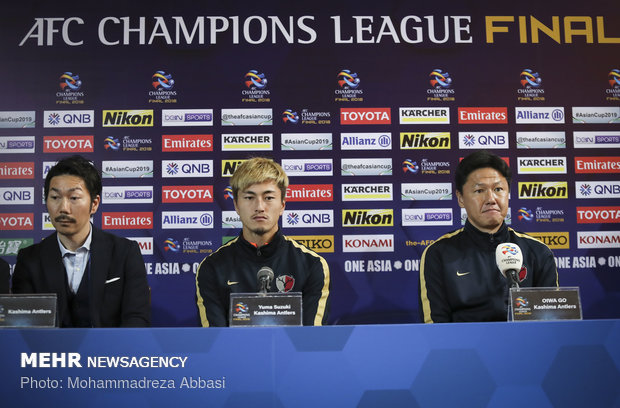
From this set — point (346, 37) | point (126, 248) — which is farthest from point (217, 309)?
point (346, 37)

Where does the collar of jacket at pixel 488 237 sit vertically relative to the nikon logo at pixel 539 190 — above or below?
below

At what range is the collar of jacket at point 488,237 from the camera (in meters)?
2.65

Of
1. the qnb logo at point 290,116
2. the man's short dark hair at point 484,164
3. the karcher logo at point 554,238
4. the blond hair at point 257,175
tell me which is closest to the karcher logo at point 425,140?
the qnb logo at point 290,116

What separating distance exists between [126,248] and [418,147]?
2.29m

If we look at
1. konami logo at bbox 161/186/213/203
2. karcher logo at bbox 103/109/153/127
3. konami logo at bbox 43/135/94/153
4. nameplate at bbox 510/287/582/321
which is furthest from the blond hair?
konami logo at bbox 43/135/94/153

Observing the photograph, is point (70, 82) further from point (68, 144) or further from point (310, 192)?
point (310, 192)

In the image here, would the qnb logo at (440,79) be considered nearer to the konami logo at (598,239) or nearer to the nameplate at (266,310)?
the konami logo at (598,239)

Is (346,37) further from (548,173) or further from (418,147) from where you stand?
(548,173)

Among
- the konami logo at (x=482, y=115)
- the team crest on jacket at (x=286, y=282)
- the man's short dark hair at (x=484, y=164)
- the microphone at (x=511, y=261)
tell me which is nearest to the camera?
the microphone at (x=511, y=261)

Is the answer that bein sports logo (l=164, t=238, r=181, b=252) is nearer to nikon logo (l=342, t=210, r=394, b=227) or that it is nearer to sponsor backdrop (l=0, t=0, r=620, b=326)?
sponsor backdrop (l=0, t=0, r=620, b=326)

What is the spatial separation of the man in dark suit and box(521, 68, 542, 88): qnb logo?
3119 millimetres

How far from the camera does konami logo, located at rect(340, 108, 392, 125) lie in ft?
13.4

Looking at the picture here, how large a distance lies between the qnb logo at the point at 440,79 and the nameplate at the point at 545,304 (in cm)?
265

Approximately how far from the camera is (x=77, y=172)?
8.47 ft
